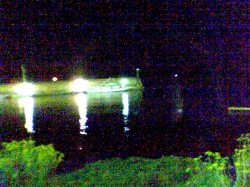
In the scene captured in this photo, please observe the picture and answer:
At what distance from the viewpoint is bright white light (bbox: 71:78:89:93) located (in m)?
38.9

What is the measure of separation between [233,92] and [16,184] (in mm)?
19913

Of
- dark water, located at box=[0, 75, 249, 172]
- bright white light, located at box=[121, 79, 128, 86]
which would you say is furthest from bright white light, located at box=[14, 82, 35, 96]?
dark water, located at box=[0, 75, 249, 172]

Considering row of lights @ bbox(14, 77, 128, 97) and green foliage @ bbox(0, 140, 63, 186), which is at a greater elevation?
row of lights @ bbox(14, 77, 128, 97)

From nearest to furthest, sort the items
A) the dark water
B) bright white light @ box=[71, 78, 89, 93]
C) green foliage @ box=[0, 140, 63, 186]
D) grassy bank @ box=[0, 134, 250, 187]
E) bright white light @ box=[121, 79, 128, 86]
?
grassy bank @ box=[0, 134, 250, 187] < green foliage @ box=[0, 140, 63, 186] < the dark water < bright white light @ box=[71, 78, 89, 93] < bright white light @ box=[121, 79, 128, 86]

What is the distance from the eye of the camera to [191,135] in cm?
1091

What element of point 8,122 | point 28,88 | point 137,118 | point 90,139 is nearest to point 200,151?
point 90,139

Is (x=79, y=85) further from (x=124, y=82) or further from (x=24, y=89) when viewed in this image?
(x=24, y=89)

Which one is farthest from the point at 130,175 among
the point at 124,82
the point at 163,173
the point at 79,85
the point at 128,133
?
the point at 124,82

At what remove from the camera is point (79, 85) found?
129ft

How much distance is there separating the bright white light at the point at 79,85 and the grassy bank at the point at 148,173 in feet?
110

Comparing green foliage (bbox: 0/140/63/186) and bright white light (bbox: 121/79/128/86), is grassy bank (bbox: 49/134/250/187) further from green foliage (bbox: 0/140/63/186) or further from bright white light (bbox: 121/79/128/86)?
bright white light (bbox: 121/79/128/86)

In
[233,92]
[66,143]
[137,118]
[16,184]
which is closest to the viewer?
[16,184]

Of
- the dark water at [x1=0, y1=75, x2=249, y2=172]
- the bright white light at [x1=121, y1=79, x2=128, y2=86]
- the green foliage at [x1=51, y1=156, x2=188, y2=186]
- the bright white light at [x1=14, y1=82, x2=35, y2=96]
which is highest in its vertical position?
the bright white light at [x1=121, y1=79, x2=128, y2=86]

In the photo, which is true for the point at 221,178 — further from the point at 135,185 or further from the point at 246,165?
the point at 135,185
